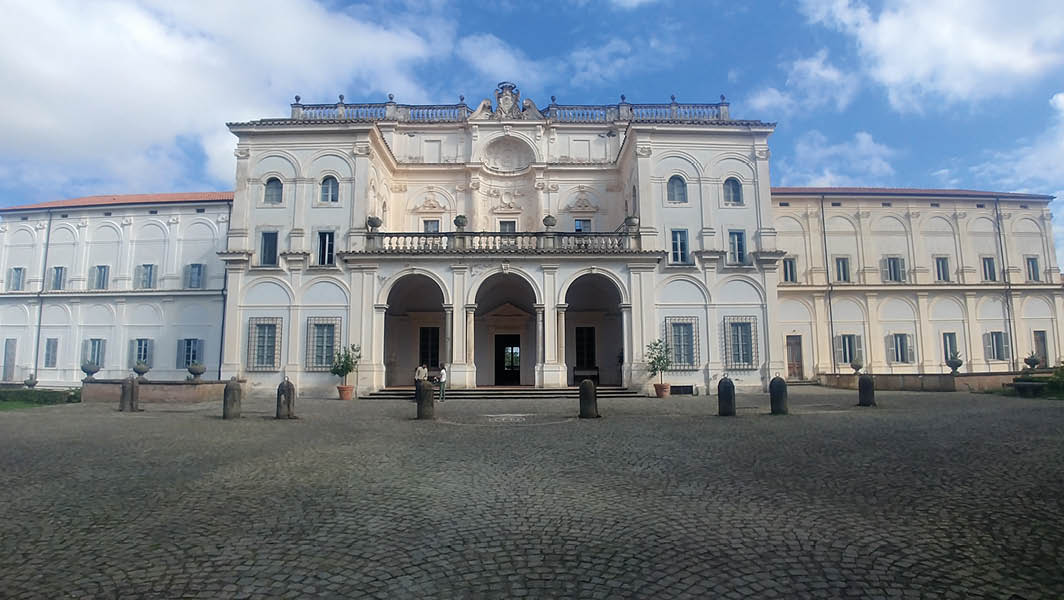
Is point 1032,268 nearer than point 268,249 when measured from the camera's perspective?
No

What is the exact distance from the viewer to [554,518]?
5359mm

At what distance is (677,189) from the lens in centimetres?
2611

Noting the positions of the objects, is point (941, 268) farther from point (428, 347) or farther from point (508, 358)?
point (428, 347)

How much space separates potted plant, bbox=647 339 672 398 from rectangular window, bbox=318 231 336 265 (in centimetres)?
1392

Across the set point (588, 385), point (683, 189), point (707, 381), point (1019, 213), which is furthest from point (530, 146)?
point (1019, 213)

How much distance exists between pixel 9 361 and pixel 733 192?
4077 cm

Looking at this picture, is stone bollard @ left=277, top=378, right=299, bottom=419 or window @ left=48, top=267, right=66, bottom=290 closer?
stone bollard @ left=277, top=378, right=299, bottom=419

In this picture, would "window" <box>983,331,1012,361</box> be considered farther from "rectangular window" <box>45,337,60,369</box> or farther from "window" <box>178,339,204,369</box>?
"rectangular window" <box>45,337,60,369</box>

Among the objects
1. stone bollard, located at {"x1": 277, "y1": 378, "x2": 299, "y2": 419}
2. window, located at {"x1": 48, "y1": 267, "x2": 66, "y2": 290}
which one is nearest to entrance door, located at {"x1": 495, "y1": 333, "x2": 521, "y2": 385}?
stone bollard, located at {"x1": 277, "y1": 378, "x2": 299, "y2": 419}

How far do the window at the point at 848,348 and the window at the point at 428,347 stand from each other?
72.8 feet

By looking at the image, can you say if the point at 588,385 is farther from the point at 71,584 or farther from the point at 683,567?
the point at 71,584

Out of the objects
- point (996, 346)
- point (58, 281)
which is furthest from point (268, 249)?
point (996, 346)

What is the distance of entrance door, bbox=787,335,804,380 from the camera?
107ft

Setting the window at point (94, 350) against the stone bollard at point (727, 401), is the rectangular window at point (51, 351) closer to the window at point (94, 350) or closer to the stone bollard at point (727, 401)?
the window at point (94, 350)
